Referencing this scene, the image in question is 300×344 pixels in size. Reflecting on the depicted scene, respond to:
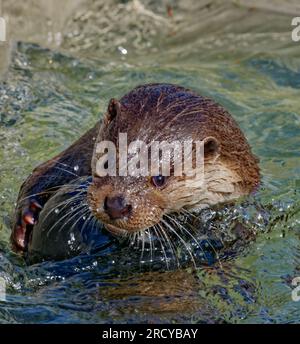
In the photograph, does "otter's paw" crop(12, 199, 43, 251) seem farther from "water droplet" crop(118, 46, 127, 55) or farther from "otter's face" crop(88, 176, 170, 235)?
"water droplet" crop(118, 46, 127, 55)

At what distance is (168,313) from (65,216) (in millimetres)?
672

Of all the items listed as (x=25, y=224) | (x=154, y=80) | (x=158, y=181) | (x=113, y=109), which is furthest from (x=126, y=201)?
(x=154, y=80)

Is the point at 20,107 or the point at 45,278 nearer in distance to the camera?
the point at 45,278

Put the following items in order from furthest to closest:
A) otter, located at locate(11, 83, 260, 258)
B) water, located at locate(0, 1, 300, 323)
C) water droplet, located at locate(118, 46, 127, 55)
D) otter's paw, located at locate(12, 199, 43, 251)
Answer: water droplet, located at locate(118, 46, 127, 55) → otter's paw, located at locate(12, 199, 43, 251) → water, located at locate(0, 1, 300, 323) → otter, located at locate(11, 83, 260, 258)

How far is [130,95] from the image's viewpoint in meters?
4.30

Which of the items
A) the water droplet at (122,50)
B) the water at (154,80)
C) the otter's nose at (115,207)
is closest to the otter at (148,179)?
the otter's nose at (115,207)

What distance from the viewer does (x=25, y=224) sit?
182 inches

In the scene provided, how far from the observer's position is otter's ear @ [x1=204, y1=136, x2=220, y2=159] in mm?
4159

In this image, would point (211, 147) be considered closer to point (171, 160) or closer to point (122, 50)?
point (171, 160)

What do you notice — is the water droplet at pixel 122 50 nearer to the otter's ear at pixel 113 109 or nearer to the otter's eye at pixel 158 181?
the otter's ear at pixel 113 109

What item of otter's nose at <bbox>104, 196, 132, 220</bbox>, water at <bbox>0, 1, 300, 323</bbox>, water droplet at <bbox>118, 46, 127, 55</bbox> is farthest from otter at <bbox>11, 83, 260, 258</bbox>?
water droplet at <bbox>118, 46, 127, 55</bbox>

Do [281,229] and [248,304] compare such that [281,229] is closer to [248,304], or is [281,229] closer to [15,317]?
[248,304]

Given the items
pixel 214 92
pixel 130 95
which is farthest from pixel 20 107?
pixel 130 95

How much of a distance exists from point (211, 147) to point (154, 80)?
2501mm
